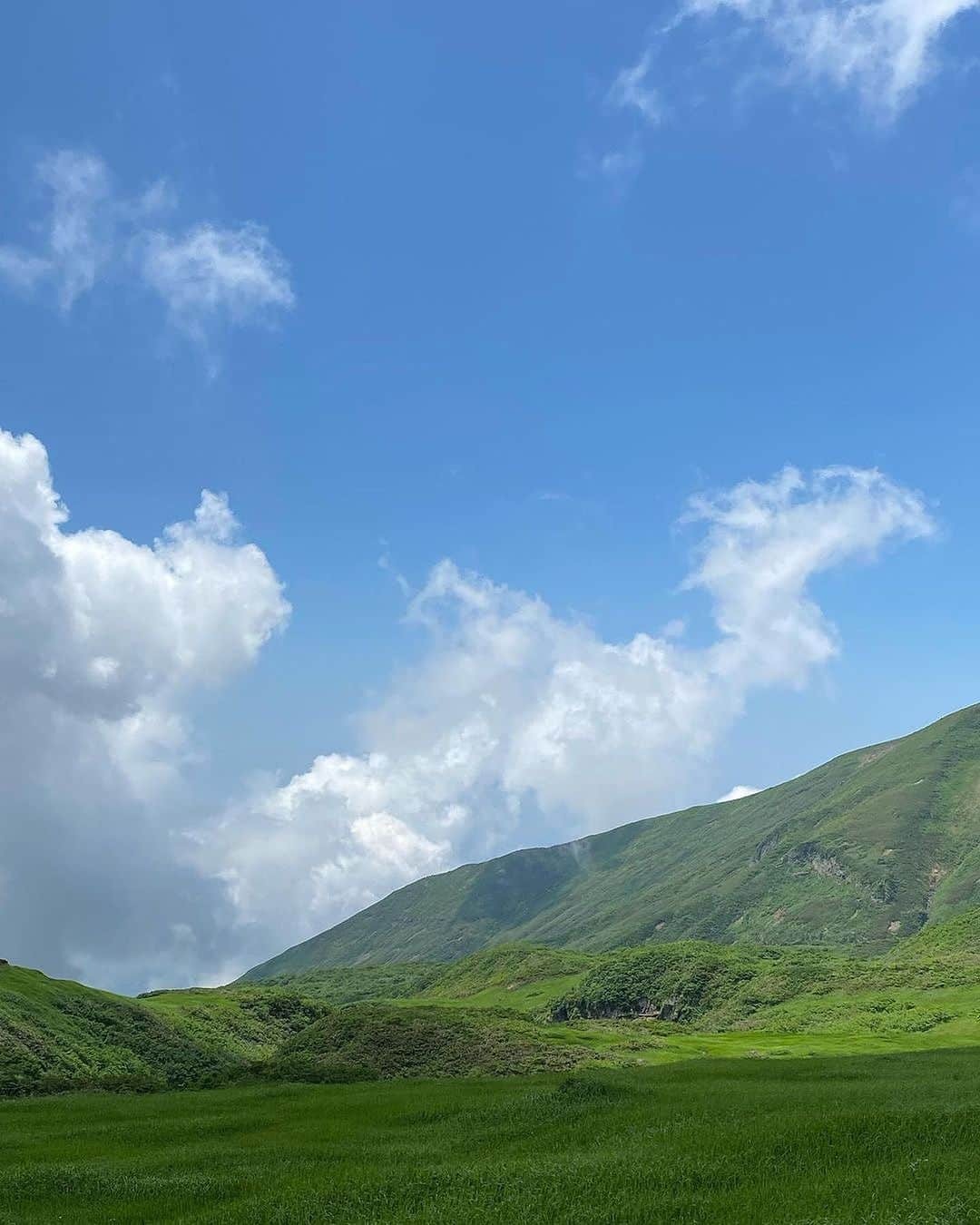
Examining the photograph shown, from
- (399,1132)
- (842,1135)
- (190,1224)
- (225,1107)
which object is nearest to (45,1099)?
(225,1107)

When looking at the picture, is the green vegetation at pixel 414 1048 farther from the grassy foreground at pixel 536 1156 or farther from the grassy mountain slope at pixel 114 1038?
the grassy foreground at pixel 536 1156

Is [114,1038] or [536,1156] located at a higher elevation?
[114,1038]

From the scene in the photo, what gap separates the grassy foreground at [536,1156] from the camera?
25828mm

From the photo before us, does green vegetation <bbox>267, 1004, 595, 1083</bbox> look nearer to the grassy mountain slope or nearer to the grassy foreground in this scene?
the grassy mountain slope

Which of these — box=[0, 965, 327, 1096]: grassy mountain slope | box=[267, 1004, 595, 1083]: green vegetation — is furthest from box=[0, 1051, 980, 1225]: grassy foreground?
box=[267, 1004, 595, 1083]: green vegetation

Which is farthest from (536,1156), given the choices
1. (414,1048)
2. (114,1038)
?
A: (114,1038)

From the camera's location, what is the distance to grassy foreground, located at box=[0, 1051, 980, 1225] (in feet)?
84.7

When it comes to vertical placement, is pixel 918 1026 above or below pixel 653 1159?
below

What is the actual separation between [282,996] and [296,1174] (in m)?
114

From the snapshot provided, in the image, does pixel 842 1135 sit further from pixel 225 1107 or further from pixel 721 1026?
pixel 721 1026

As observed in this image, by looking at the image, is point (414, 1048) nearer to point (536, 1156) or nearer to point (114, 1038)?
point (114, 1038)

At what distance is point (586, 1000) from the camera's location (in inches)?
7815

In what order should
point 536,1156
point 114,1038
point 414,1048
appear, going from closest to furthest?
point 536,1156 < point 414,1048 < point 114,1038

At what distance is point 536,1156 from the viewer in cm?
3403
